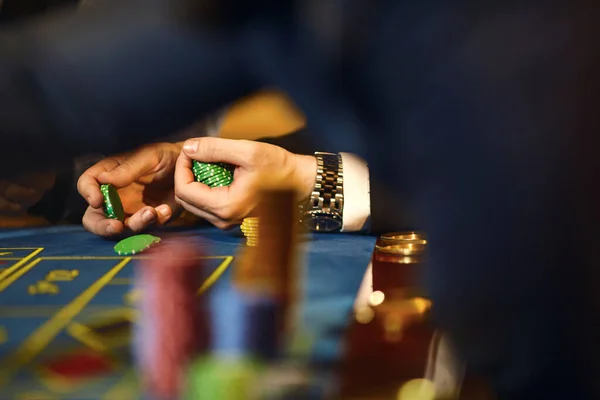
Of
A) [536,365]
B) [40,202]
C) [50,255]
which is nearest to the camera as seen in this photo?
[536,365]

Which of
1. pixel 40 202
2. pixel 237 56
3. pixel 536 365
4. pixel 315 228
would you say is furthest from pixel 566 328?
pixel 40 202

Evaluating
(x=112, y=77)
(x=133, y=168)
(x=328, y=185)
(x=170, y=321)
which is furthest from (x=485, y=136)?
(x=133, y=168)

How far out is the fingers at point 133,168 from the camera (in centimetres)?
158

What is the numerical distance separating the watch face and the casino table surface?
0.19ft

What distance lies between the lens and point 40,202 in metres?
1.83

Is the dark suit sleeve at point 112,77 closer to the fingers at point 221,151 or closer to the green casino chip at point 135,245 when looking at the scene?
the green casino chip at point 135,245

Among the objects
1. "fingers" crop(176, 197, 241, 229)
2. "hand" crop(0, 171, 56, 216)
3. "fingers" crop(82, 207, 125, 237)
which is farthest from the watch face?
"hand" crop(0, 171, 56, 216)

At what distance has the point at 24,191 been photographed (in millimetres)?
1869

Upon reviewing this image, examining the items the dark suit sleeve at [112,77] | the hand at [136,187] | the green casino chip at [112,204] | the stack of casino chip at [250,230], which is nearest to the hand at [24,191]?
the hand at [136,187]

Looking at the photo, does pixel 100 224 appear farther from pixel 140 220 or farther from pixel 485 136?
pixel 485 136

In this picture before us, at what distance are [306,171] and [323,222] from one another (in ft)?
0.56

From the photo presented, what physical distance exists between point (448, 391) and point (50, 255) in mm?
899

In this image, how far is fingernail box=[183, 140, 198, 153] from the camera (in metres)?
1.50

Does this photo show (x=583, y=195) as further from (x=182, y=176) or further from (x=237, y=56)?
(x=182, y=176)
